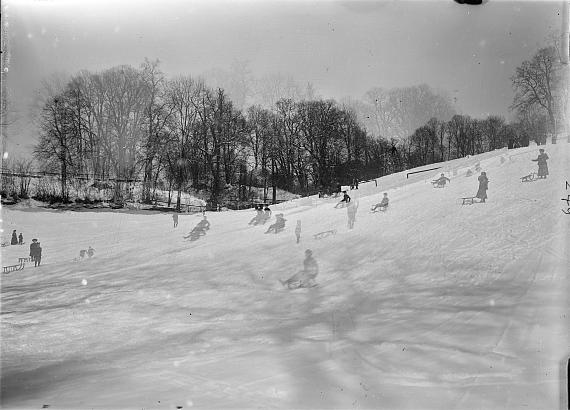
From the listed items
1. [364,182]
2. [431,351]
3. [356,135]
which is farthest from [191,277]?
[364,182]

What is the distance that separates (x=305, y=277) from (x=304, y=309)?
42.1 inches

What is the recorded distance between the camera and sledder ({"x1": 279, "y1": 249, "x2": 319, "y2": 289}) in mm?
5914

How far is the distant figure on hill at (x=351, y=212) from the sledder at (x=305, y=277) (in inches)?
69.3

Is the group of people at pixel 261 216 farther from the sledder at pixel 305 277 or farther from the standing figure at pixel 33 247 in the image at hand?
the standing figure at pixel 33 247

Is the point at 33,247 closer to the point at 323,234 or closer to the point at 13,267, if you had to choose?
the point at 13,267

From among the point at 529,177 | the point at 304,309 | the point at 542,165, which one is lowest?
the point at 304,309

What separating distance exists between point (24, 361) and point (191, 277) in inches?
109

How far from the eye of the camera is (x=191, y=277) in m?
6.55

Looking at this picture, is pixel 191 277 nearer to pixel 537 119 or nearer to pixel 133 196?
pixel 133 196

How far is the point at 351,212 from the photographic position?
8.95m

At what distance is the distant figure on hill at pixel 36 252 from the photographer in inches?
281

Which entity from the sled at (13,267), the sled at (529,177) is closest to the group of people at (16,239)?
the sled at (13,267)

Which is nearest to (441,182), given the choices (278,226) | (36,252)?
(278,226)

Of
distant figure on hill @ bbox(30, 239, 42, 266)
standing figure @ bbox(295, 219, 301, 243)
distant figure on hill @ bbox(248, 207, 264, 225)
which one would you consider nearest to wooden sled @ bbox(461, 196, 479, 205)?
standing figure @ bbox(295, 219, 301, 243)
